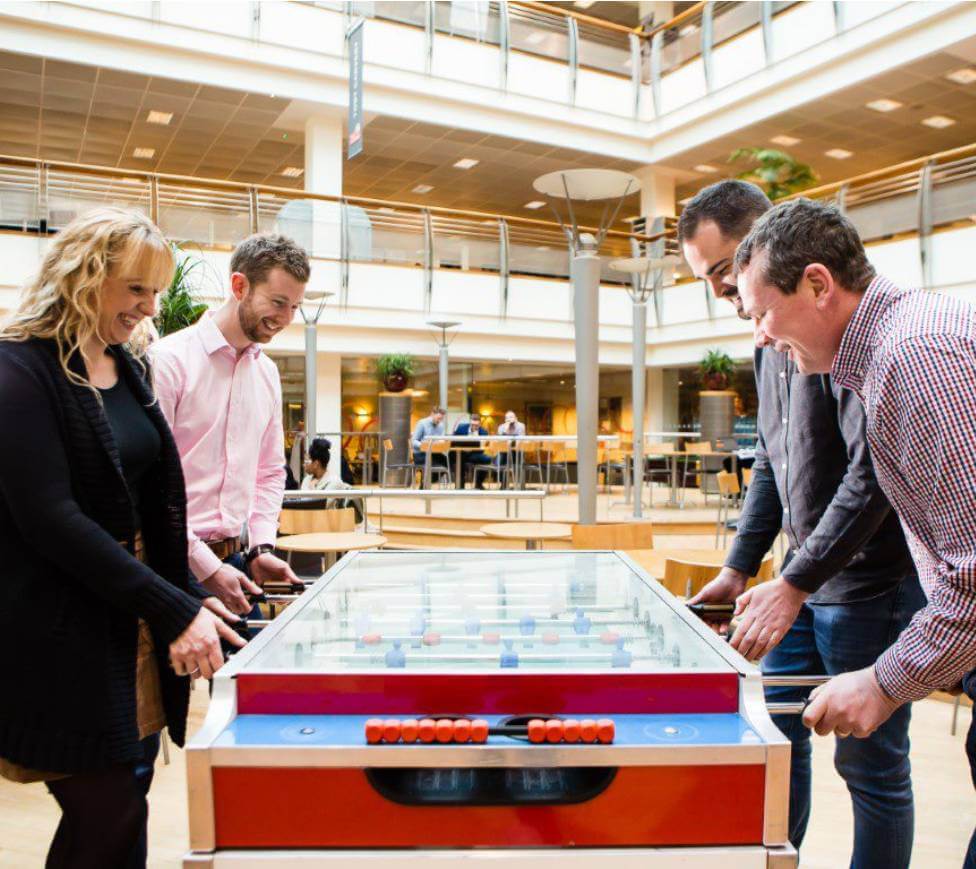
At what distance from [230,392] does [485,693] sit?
4.58ft

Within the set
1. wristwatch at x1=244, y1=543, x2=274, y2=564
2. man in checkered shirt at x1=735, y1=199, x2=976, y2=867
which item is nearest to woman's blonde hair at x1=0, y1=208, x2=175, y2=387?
wristwatch at x1=244, y1=543, x2=274, y2=564

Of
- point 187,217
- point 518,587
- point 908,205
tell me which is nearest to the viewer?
point 518,587

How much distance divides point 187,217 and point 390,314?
10.5 ft

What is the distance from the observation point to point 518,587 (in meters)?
1.79

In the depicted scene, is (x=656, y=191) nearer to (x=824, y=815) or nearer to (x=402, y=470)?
(x=402, y=470)

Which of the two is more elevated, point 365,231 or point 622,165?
point 622,165

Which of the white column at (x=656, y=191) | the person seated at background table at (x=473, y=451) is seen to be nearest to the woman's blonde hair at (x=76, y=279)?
the person seated at background table at (x=473, y=451)

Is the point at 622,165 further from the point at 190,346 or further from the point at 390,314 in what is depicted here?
the point at 190,346

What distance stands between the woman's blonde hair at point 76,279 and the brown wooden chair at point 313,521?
3.78 meters

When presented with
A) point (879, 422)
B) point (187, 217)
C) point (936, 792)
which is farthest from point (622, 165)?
point (879, 422)

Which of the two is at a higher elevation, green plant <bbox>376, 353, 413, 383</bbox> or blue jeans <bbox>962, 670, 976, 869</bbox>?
green plant <bbox>376, 353, 413, 383</bbox>

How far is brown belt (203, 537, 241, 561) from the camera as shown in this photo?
2.22m

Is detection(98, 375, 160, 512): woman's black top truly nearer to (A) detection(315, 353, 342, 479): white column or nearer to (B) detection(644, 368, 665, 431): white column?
(A) detection(315, 353, 342, 479): white column

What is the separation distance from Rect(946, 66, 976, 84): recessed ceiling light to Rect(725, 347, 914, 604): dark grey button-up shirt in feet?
39.0
